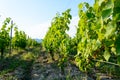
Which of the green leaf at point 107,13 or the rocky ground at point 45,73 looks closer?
the green leaf at point 107,13

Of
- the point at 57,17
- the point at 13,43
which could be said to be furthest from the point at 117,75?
the point at 13,43

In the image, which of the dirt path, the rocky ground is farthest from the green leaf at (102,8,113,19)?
the rocky ground

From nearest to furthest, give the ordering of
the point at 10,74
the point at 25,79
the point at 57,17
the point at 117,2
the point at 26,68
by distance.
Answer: the point at 117,2 < the point at 25,79 < the point at 10,74 < the point at 26,68 < the point at 57,17

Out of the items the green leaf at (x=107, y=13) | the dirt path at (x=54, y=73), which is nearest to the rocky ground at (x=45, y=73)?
the dirt path at (x=54, y=73)

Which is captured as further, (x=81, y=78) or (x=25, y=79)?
(x=25, y=79)

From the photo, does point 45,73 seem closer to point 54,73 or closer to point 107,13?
point 54,73

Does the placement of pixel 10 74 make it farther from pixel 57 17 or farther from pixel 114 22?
pixel 114 22

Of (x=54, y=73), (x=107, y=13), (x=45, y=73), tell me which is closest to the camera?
(x=107, y=13)

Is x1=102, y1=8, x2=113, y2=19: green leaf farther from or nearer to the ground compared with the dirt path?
farther from the ground

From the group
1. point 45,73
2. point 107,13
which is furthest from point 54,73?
point 107,13

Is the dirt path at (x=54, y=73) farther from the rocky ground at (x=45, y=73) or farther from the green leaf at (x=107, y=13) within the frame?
the green leaf at (x=107, y=13)

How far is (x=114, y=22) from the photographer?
1.22m

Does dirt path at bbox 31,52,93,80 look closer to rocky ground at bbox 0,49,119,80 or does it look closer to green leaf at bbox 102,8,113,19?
rocky ground at bbox 0,49,119,80

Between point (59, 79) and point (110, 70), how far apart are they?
260 centimetres
